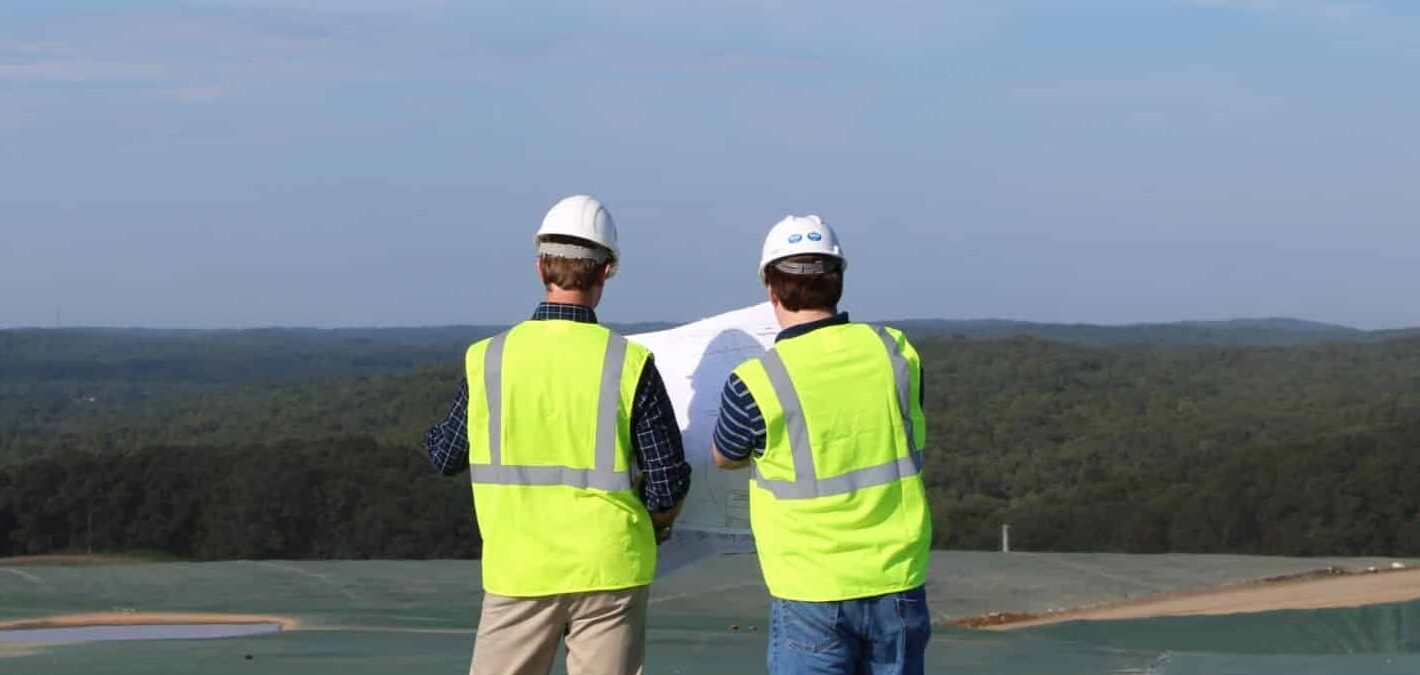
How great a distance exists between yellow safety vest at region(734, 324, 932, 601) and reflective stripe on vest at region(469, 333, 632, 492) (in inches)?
11.5

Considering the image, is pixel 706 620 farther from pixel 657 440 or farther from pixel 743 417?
pixel 743 417

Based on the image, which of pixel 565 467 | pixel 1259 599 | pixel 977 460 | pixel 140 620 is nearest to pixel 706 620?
pixel 140 620

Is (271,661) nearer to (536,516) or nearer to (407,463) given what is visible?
(536,516)

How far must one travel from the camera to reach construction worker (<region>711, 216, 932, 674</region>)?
4.43 meters

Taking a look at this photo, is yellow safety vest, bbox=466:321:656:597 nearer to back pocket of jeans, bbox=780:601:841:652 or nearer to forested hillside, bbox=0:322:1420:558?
back pocket of jeans, bbox=780:601:841:652

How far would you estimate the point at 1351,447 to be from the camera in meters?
41.8

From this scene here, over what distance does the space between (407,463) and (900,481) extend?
3422 centimetres

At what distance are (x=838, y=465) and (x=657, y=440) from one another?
0.41 m

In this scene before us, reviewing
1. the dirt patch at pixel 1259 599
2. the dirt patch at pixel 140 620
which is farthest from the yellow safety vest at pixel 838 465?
the dirt patch at pixel 140 620

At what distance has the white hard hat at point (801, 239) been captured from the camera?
445 centimetres

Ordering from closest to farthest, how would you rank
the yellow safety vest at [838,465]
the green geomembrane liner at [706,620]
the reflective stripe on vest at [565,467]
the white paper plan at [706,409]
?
the yellow safety vest at [838,465], the reflective stripe on vest at [565,467], the white paper plan at [706,409], the green geomembrane liner at [706,620]

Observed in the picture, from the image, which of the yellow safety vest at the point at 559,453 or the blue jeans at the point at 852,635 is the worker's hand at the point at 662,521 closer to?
the yellow safety vest at the point at 559,453

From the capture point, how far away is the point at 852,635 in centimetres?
450

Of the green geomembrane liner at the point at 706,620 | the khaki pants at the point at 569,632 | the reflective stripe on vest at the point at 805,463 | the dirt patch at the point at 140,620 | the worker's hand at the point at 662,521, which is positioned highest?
the reflective stripe on vest at the point at 805,463
